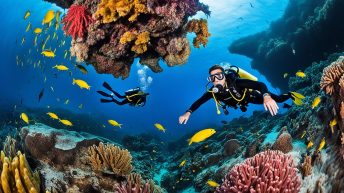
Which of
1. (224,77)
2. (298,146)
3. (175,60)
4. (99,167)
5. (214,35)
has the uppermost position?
(214,35)

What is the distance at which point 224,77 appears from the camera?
6.24 m

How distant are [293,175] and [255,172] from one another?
0.63 m

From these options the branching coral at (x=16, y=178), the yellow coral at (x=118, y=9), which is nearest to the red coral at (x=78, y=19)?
the yellow coral at (x=118, y=9)

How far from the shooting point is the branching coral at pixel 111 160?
6332 millimetres

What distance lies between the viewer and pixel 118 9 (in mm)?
6301

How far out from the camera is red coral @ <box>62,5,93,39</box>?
708 cm

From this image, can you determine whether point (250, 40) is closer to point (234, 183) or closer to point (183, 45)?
point (183, 45)

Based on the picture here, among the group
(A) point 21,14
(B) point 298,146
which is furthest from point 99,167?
(A) point 21,14

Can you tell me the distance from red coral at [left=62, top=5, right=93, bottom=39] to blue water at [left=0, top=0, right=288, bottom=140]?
3.17m

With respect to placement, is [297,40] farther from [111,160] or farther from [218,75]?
[111,160]

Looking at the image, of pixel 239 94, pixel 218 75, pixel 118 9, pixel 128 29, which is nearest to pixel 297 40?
pixel 239 94

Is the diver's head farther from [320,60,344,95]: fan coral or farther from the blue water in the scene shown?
the blue water

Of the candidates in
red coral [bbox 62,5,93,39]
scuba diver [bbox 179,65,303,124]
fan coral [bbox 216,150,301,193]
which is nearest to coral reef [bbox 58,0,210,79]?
red coral [bbox 62,5,93,39]

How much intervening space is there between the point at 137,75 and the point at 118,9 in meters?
74.0
